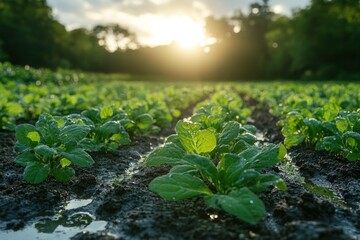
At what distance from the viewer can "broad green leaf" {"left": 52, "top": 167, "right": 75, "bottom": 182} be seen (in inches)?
121

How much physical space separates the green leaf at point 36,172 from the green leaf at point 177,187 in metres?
1.01

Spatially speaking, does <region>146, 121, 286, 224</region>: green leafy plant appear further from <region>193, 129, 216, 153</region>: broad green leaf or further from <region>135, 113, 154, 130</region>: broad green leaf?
<region>135, 113, 154, 130</region>: broad green leaf

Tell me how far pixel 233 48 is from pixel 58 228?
187 ft

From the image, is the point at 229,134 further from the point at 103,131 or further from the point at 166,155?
the point at 103,131

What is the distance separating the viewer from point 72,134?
308 cm

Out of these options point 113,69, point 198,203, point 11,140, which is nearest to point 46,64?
point 113,69

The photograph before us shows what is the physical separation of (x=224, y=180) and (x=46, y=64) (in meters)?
47.0

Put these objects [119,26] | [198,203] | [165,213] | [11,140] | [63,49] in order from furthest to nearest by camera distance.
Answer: [119,26] → [63,49] → [11,140] → [198,203] → [165,213]

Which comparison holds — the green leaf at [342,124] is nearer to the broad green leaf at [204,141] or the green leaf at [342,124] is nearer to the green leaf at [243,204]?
the broad green leaf at [204,141]

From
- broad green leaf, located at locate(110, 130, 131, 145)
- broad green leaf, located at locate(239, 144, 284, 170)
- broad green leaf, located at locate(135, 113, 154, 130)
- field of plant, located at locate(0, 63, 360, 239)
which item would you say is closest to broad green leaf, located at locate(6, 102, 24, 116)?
field of plant, located at locate(0, 63, 360, 239)

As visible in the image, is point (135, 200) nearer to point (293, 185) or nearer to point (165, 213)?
point (165, 213)

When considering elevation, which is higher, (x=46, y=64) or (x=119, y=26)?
(x=119, y=26)

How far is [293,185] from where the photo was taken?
300 cm

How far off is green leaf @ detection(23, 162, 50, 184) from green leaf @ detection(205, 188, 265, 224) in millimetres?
1325
